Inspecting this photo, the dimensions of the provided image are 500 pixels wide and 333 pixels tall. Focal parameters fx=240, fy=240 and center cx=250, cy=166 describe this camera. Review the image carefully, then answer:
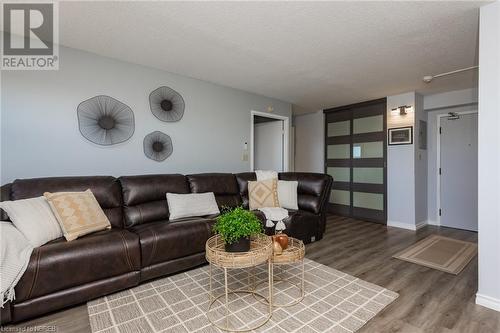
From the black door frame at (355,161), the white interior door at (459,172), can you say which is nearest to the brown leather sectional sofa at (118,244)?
the black door frame at (355,161)

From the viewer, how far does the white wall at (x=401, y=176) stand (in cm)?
420

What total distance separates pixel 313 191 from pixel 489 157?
77.3 inches

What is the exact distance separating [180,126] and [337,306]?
285cm

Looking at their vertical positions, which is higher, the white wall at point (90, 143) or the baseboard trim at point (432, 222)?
the white wall at point (90, 143)

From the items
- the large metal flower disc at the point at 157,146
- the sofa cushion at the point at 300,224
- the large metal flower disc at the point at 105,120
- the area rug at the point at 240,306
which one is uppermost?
the large metal flower disc at the point at 105,120

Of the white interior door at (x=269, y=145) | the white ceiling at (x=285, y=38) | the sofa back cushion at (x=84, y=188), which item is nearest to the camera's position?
the white ceiling at (x=285, y=38)

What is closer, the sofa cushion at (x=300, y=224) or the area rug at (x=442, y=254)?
the area rug at (x=442, y=254)

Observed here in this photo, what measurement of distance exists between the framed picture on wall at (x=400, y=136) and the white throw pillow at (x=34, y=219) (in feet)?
16.2

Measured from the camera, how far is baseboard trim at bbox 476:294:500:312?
1.83 meters

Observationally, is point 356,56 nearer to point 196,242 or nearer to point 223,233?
point 223,233

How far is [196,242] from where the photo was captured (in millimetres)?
2424

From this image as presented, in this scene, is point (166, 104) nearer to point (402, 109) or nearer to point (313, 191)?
point (313, 191)

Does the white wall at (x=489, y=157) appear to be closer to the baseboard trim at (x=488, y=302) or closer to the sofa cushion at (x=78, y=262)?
the baseboard trim at (x=488, y=302)

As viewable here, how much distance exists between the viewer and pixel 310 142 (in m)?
5.89
